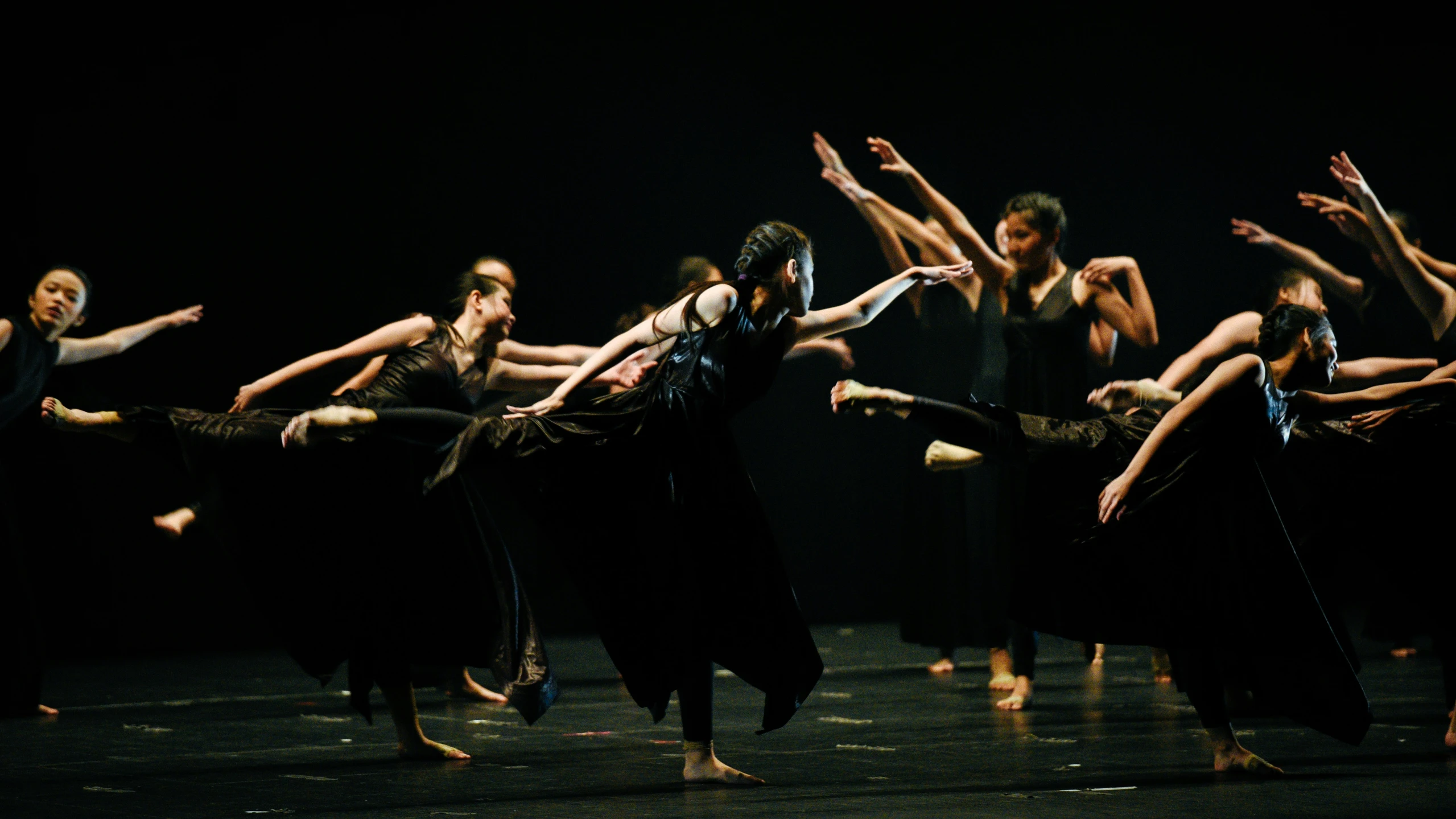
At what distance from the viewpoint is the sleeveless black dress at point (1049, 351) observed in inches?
188

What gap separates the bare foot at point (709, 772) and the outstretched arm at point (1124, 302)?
2210 millimetres

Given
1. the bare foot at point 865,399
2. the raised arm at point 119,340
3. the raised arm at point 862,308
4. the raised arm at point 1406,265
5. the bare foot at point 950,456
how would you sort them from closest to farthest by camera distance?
the bare foot at point 865,399, the raised arm at point 862,308, the bare foot at point 950,456, the raised arm at point 1406,265, the raised arm at point 119,340

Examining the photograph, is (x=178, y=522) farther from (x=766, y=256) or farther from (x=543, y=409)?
(x=766, y=256)

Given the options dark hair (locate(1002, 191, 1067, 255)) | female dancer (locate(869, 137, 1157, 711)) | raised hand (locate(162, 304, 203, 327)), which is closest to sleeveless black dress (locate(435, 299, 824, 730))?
female dancer (locate(869, 137, 1157, 711))

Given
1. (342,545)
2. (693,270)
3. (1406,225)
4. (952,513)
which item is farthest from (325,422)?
(1406,225)

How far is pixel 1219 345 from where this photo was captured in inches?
170

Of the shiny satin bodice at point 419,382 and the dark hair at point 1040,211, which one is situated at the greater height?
the dark hair at point 1040,211

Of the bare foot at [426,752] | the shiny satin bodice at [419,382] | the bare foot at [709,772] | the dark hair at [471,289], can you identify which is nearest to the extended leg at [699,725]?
the bare foot at [709,772]

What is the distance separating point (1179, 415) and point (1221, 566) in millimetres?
351

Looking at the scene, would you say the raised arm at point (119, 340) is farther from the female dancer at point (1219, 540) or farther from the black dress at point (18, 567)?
the female dancer at point (1219, 540)

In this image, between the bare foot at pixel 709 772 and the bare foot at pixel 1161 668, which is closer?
the bare foot at pixel 709 772

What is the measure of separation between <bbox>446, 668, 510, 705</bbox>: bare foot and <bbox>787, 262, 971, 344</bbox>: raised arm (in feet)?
7.02

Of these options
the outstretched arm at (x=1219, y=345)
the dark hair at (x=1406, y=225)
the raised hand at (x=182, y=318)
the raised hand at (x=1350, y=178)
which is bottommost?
the outstretched arm at (x=1219, y=345)

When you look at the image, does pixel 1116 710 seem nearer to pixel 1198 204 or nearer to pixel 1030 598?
pixel 1030 598
